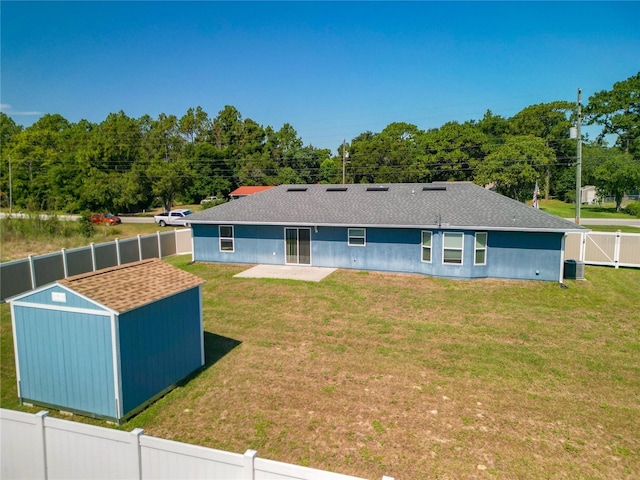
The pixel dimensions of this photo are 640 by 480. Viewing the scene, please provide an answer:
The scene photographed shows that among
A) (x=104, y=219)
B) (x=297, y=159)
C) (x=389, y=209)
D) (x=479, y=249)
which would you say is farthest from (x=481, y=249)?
(x=297, y=159)

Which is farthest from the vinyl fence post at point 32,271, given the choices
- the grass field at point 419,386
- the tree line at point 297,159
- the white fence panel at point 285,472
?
the tree line at point 297,159

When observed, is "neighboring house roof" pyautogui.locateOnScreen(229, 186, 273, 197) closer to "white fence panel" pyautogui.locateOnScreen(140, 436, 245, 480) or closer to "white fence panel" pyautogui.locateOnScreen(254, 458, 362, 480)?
"white fence panel" pyautogui.locateOnScreen(140, 436, 245, 480)

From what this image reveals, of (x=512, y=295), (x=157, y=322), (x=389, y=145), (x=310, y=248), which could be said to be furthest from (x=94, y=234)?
(x=389, y=145)

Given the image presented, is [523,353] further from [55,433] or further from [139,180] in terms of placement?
[139,180]

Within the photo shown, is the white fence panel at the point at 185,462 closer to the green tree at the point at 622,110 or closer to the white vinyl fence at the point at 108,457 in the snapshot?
the white vinyl fence at the point at 108,457

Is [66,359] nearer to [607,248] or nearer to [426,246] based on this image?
[426,246]

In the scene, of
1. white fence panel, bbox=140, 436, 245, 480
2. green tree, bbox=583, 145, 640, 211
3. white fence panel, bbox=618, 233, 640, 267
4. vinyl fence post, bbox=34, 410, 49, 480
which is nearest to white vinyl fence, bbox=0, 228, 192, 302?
vinyl fence post, bbox=34, 410, 49, 480
